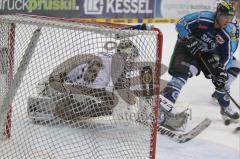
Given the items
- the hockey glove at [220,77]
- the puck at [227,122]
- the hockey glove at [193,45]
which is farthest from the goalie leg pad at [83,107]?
the puck at [227,122]

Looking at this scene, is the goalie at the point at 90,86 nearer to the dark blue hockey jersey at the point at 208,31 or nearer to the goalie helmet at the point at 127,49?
the goalie helmet at the point at 127,49

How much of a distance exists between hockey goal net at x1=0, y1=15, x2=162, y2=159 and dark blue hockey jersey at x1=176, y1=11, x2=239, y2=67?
959 mm

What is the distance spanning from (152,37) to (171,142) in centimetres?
104

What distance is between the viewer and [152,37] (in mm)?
2541

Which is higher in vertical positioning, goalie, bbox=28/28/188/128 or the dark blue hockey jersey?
the dark blue hockey jersey

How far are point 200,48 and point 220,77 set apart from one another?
0.26 metres

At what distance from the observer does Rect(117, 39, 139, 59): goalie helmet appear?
2.49 meters

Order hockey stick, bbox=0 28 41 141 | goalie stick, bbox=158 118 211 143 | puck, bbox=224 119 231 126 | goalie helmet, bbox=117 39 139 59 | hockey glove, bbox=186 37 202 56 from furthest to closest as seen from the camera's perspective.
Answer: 1. puck, bbox=224 119 231 126
2. hockey glove, bbox=186 37 202 56
3. goalie stick, bbox=158 118 211 143
4. hockey stick, bbox=0 28 41 141
5. goalie helmet, bbox=117 39 139 59

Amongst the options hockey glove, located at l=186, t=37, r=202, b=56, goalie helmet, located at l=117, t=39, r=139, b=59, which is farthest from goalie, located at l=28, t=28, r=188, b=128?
hockey glove, located at l=186, t=37, r=202, b=56

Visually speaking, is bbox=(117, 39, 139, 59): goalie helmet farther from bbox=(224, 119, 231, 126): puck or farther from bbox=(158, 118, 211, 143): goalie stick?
bbox=(224, 119, 231, 126): puck

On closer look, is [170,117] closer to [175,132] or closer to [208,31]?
[175,132]

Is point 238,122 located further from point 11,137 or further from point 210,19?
point 11,137

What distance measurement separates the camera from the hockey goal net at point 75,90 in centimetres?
257

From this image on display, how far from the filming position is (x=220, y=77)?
3807 millimetres
